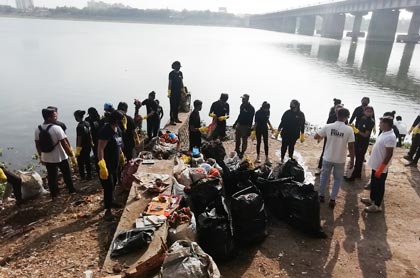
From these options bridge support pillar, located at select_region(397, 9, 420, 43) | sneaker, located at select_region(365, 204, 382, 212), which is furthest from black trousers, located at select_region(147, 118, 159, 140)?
bridge support pillar, located at select_region(397, 9, 420, 43)

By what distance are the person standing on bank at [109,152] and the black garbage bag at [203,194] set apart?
1.37 m

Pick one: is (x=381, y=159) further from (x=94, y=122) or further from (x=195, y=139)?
(x=94, y=122)

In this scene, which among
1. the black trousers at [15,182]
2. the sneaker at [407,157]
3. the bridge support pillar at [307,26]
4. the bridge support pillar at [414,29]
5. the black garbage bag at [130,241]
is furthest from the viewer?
the bridge support pillar at [307,26]

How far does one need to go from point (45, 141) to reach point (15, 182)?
4.28ft

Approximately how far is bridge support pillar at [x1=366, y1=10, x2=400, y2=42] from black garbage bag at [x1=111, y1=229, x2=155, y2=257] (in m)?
65.9

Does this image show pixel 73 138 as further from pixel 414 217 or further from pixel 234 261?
pixel 414 217

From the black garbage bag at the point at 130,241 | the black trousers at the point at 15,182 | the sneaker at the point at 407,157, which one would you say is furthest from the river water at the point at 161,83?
the black garbage bag at the point at 130,241

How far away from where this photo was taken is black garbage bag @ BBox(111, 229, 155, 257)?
3709 mm

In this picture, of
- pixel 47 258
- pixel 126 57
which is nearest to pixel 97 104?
pixel 47 258

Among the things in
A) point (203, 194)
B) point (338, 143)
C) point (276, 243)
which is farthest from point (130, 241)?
point (338, 143)

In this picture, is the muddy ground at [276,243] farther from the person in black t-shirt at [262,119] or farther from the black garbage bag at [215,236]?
the person in black t-shirt at [262,119]

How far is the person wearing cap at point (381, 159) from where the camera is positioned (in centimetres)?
534

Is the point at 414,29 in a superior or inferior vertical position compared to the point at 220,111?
superior

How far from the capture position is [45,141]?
5.80m
